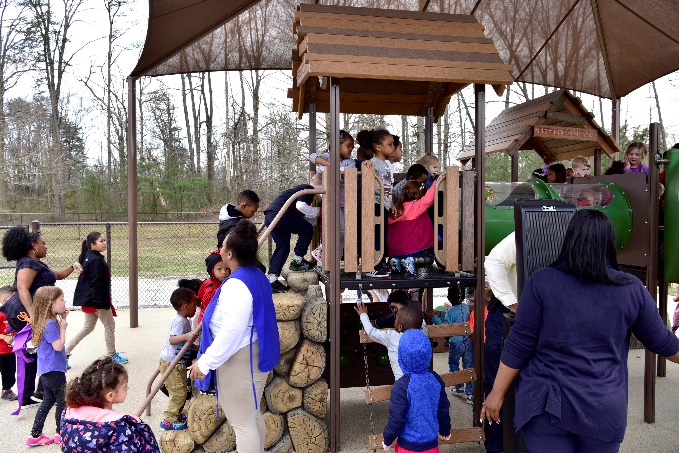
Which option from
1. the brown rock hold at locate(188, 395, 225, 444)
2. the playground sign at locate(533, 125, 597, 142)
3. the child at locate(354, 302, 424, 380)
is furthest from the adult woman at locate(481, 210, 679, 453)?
the playground sign at locate(533, 125, 597, 142)

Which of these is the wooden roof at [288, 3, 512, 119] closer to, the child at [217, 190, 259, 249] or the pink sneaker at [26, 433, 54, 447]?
the child at [217, 190, 259, 249]

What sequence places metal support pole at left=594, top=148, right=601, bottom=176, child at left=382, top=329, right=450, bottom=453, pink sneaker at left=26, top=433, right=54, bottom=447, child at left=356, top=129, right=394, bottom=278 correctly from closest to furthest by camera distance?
child at left=382, top=329, right=450, bottom=453 < pink sneaker at left=26, top=433, right=54, bottom=447 < child at left=356, top=129, right=394, bottom=278 < metal support pole at left=594, top=148, right=601, bottom=176

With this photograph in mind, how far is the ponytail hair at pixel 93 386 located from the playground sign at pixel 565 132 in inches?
229

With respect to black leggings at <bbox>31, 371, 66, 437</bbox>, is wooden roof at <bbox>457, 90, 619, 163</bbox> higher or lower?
higher

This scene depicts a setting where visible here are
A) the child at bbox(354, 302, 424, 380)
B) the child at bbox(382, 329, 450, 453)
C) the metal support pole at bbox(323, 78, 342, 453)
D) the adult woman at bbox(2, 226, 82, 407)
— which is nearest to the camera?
Answer: the child at bbox(382, 329, 450, 453)

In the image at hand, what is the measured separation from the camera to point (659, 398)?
6.01 meters

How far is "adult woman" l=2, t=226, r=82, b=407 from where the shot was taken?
5191 millimetres

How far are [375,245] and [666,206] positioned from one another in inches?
113

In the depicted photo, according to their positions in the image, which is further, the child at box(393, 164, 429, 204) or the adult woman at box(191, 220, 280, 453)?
the child at box(393, 164, 429, 204)

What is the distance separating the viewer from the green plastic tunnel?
5277mm

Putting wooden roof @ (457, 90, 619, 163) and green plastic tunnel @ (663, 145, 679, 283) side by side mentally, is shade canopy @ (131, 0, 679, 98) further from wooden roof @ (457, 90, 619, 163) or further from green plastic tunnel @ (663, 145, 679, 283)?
green plastic tunnel @ (663, 145, 679, 283)

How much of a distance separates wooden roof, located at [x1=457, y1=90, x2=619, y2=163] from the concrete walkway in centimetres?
291

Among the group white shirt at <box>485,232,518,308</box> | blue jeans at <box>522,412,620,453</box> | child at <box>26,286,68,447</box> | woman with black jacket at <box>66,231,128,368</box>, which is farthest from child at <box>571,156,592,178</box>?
child at <box>26,286,68,447</box>

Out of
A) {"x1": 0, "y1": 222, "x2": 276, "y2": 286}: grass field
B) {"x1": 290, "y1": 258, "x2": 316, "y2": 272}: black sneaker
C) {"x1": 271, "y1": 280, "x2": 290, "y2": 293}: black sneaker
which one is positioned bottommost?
{"x1": 0, "y1": 222, "x2": 276, "y2": 286}: grass field
